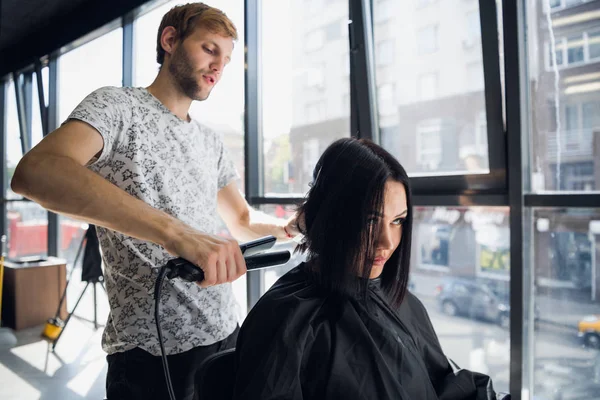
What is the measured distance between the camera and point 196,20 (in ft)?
5.09

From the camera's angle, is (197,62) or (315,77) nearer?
(197,62)

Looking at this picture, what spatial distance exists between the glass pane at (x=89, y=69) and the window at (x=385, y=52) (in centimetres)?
333

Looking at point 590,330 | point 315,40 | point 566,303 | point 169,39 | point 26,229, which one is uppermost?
point 315,40

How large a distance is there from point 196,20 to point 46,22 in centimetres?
556

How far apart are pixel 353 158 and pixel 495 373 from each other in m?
1.64

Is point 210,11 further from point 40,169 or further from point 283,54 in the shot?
point 283,54

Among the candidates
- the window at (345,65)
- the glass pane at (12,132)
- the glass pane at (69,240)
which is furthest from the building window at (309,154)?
the glass pane at (12,132)

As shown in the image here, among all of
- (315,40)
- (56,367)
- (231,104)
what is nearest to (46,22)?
(231,104)

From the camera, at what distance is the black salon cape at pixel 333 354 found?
3.67 ft

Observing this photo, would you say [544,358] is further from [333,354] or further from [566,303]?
[333,354]

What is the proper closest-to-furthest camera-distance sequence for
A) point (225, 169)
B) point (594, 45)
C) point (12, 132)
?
1. point (225, 169)
2. point (594, 45)
3. point (12, 132)

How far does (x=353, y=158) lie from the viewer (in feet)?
4.26

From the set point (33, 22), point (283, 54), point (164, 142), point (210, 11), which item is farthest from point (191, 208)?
point (33, 22)

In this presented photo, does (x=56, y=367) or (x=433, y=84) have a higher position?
(x=433, y=84)
